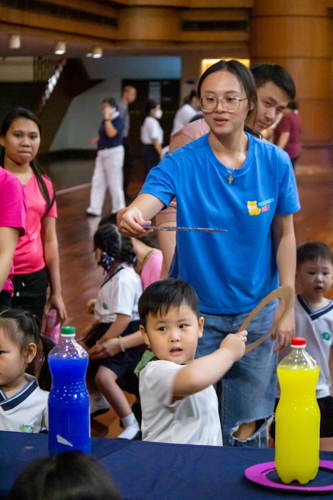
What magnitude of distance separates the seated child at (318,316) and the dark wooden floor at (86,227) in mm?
1091

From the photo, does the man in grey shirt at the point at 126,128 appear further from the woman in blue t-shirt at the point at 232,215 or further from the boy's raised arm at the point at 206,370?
the boy's raised arm at the point at 206,370

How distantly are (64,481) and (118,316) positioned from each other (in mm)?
2396

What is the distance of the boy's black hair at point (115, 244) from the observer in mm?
3311

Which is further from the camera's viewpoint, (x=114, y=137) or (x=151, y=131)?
(x=151, y=131)

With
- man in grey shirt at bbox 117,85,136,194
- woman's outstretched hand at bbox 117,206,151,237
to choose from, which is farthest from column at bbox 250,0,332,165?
woman's outstretched hand at bbox 117,206,151,237

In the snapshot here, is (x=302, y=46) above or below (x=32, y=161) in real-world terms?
above

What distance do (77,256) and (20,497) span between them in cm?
609

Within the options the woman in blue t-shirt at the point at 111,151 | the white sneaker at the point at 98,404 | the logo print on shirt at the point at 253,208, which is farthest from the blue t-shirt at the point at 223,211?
the woman in blue t-shirt at the point at 111,151

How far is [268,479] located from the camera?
4.57 ft

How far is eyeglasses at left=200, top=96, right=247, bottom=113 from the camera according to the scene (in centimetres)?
202

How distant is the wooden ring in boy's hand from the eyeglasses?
1.83 feet

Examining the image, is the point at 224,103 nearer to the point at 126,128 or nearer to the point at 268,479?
the point at 268,479

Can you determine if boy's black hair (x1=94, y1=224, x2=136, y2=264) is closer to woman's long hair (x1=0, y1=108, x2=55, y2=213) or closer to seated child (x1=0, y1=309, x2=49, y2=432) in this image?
woman's long hair (x1=0, y1=108, x2=55, y2=213)

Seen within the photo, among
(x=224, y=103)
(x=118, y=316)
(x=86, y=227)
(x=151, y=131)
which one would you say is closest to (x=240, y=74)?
(x=224, y=103)
